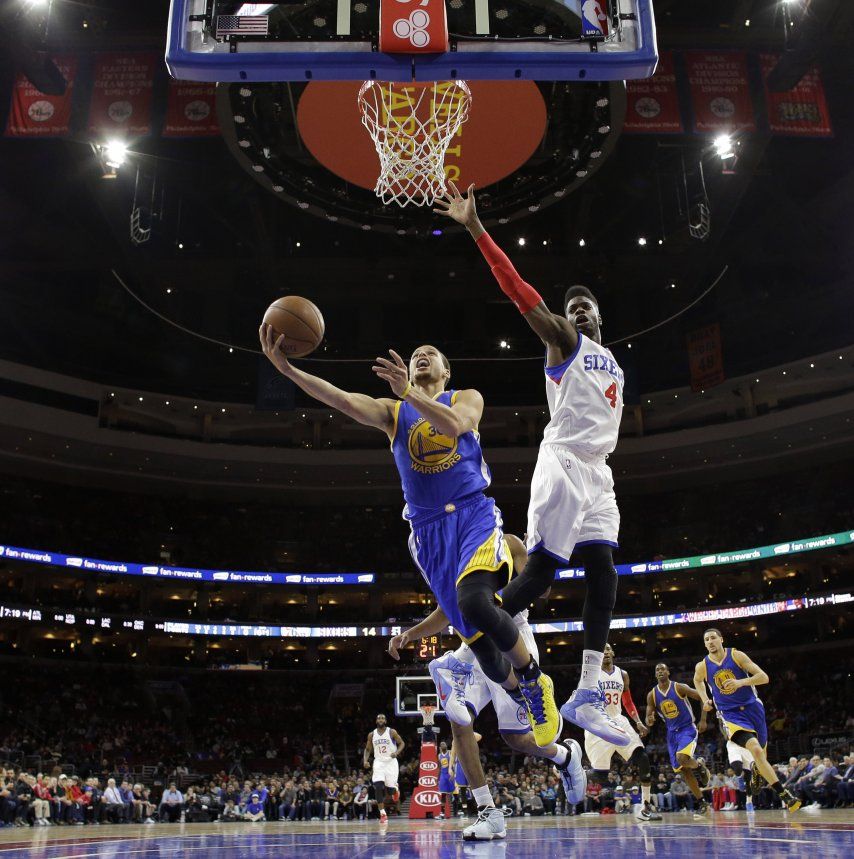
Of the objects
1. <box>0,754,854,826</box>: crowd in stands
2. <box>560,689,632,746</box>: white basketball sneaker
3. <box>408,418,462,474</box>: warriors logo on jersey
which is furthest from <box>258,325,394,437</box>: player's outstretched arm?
<box>0,754,854,826</box>: crowd in stands

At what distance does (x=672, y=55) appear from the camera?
14.4 meters

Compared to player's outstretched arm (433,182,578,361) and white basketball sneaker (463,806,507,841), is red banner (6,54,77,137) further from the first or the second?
white basketball sneaker (463,806,507,841)

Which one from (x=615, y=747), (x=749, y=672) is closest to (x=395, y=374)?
(x=615, y=747)

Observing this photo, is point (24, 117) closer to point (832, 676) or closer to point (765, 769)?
point (765, 769)

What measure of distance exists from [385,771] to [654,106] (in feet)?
40.3

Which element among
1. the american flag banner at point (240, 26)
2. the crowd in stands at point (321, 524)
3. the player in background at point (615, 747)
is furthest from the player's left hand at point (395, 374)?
the crowd in stands at point (321, 524)

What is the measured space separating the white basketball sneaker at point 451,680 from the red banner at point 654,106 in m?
10.7

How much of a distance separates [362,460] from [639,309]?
42.4ft

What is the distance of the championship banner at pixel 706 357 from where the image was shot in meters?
26.4

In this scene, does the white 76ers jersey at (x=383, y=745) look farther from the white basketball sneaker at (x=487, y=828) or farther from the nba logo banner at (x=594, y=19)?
the nba logo banner at (x=594, y=19)

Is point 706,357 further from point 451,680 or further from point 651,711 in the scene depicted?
point 451,680

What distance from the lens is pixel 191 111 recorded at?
14.7m

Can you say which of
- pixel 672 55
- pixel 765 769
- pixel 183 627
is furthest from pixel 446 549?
pixel 183 627

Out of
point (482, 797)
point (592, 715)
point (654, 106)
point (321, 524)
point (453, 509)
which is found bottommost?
point (482, 797)
